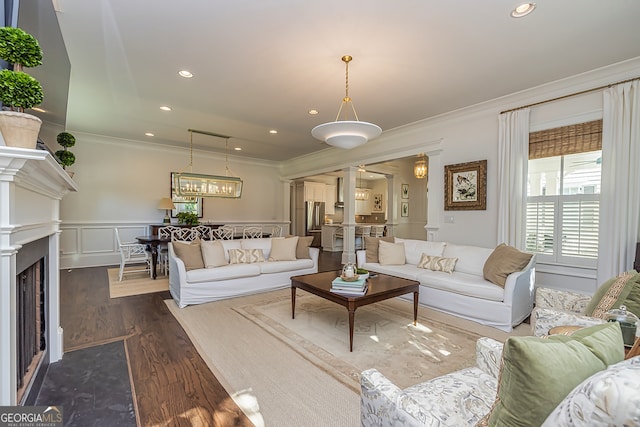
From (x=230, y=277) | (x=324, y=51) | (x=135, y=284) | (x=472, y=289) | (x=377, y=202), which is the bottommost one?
(x=135, y=284)

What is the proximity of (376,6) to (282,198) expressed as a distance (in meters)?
7.40

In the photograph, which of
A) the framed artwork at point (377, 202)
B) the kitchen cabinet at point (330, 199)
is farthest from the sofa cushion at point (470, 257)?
the framed artwork at point (377, 202)

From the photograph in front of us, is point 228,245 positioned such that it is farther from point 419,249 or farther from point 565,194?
point 565,194

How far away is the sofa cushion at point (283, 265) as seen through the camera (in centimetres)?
443

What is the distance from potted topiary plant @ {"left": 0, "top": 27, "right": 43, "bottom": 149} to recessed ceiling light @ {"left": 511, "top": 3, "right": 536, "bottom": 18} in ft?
10.5

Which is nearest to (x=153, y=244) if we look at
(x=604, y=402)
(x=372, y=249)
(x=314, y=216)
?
(x=372, y=249)

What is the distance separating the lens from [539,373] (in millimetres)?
697

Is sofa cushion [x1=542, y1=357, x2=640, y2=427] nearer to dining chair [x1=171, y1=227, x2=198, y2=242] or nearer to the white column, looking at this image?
dining chair [x1=171, y1=227, x2=198, y2=242]

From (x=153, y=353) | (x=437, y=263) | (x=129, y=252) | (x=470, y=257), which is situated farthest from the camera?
(x=129, y=252)

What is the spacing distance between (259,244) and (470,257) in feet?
10.6

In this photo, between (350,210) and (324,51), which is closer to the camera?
(324,51)

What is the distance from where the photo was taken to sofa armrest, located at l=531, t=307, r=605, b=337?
5.56 ft

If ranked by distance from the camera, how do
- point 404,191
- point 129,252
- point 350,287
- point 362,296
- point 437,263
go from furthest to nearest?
point 404,191
point 129,252
point 437,263
point 350,287
point 362,296

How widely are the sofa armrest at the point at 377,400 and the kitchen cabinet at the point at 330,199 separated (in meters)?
9.74
